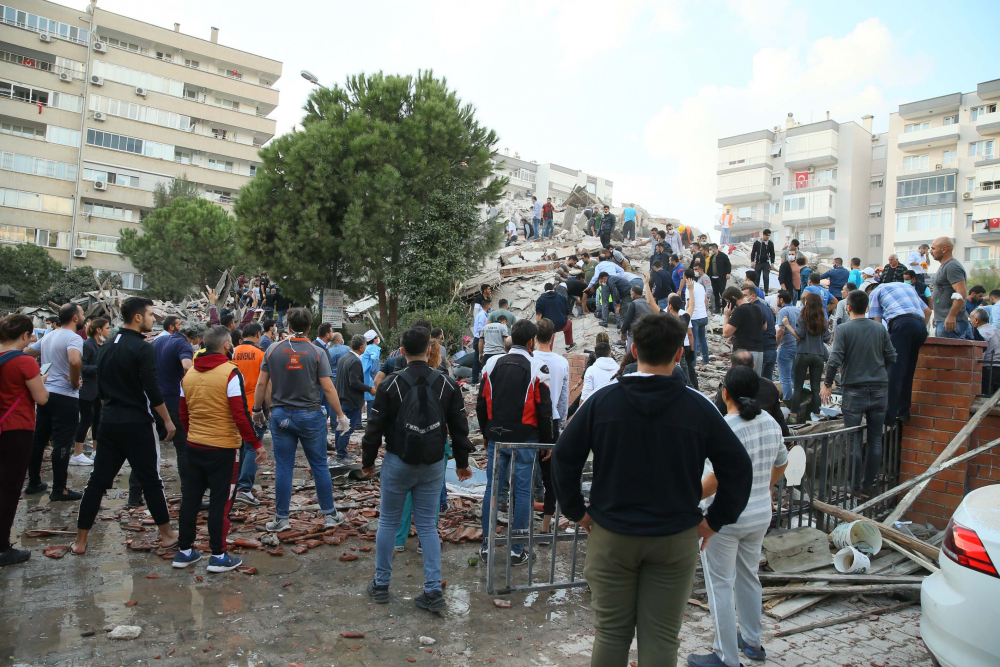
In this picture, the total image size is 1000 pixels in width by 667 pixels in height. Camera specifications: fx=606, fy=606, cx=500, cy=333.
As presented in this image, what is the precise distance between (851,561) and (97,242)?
51257 mm

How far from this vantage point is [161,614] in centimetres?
406

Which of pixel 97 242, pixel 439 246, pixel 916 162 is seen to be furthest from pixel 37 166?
pixel 916 162

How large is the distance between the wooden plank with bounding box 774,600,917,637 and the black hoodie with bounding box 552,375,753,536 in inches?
77.9

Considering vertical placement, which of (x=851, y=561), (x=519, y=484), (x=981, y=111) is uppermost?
(x=981, y=111)

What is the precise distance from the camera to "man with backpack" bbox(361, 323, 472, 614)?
4340 millimetres

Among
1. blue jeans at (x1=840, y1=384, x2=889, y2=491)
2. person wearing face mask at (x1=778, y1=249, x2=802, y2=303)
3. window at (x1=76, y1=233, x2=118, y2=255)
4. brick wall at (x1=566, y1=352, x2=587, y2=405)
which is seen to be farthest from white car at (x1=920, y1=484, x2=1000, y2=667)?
window at (x1=76, y1=233, x2=118, y2=255)

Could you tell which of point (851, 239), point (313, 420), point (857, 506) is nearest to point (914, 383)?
point (857, 506)

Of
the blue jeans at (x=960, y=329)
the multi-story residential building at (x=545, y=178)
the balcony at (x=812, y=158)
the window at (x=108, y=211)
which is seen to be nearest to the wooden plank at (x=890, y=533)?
the blue jeans at (x=960, y=329)

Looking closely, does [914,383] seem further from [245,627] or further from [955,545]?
[245,627]

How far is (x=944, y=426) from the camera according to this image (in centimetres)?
588

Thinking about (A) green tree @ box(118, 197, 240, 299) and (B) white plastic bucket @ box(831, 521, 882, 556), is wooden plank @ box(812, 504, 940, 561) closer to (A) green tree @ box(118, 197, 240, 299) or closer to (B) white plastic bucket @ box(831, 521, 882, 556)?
(B) white plastic bucket @ box(831, 521, 882, 556)

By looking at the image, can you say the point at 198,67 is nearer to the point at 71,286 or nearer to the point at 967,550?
the point at 71,286

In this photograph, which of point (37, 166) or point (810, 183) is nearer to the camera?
point (37, 166)

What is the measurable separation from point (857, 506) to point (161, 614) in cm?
593
